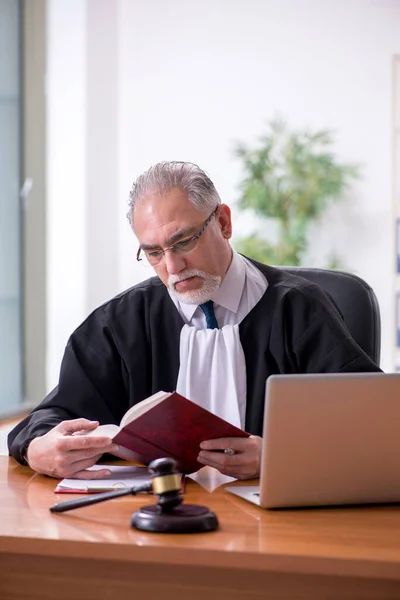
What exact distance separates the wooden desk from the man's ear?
93cm

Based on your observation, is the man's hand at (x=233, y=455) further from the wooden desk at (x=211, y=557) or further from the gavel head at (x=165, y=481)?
the gavel head at (x=165, y=481)

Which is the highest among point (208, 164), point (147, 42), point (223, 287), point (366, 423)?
point (147, 42)

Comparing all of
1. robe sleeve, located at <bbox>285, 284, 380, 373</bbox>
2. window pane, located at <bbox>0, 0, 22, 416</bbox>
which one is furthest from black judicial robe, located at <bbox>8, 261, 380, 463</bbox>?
window pane, located at <bbox>0, 0, 22, 416</bbox>

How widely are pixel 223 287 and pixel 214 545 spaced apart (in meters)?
1.02

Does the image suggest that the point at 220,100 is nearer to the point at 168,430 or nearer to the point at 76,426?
the point at 76,426

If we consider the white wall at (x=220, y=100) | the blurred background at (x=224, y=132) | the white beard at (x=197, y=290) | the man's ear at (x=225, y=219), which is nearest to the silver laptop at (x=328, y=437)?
the white beard at (x=197, y=290)

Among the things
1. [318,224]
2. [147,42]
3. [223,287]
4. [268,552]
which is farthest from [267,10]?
[268,552]

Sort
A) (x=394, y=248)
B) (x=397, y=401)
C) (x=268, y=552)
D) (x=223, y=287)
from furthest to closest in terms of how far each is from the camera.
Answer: (x=394, y=248) → (x=223, y=287) → (x=397, y=401) → (x=268, y=552)

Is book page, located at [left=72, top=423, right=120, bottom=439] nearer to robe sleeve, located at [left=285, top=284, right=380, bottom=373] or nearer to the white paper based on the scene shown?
the white paper

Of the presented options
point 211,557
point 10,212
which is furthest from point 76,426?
point 10,212

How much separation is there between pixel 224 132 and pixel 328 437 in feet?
14.6

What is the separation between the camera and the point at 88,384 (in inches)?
83.4

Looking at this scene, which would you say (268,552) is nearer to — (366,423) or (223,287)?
(366,423)

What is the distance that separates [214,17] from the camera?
5711 millimetres
